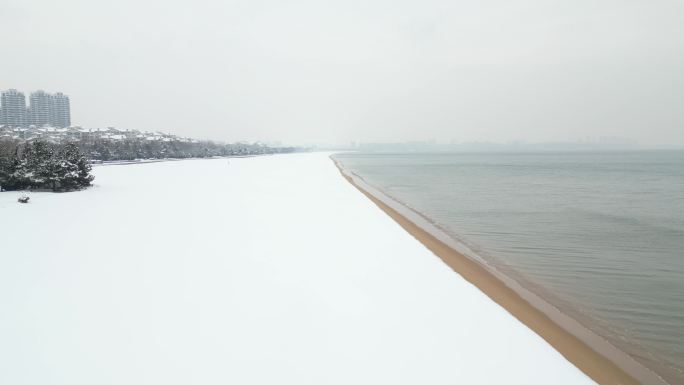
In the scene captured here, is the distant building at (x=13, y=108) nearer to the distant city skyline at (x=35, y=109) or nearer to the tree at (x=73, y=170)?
the distant city skyline at (x=35, y=109)

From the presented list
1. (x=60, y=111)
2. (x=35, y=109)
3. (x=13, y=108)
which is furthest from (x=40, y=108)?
(x=13, y=108)

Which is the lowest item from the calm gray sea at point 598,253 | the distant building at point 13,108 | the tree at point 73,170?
the calm gray sea at point 598,253

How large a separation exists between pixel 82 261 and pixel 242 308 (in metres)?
5.10

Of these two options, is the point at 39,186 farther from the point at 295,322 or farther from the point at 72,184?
the point at 295,322

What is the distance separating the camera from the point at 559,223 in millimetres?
17844

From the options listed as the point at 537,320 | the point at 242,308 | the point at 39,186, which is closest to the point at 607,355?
the point at 537,320

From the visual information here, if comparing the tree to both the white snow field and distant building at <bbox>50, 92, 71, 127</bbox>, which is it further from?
distant building at <bbox>50, 92, 71, 127</bbox>

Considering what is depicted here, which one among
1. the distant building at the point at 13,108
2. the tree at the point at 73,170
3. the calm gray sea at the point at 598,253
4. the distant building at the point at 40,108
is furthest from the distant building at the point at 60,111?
the calm gray sea at the point at 598,253

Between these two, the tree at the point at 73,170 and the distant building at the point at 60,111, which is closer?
the tree at the point at 73,170

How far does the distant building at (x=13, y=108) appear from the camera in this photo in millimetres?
142500

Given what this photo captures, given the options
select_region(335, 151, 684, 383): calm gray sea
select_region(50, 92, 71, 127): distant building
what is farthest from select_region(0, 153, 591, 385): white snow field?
select_region(50, 92, 71, 127): distant building

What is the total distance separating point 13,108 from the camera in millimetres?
144875

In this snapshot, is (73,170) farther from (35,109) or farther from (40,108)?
(40,108)

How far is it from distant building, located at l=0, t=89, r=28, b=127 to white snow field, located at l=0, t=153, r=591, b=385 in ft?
579
